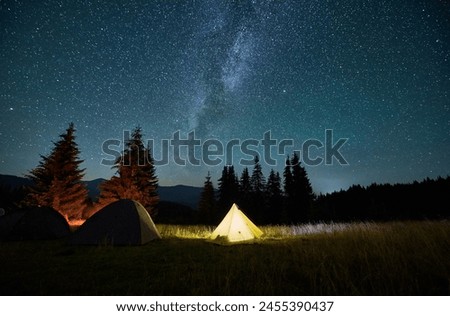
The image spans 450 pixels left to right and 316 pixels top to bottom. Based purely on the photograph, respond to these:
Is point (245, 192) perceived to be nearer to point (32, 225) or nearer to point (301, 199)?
point (301, 199)

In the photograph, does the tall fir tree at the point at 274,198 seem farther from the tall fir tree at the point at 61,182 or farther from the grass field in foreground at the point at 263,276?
the grass field in foreground at the point at 263,276

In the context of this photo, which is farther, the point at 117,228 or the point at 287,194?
the point at 287,194

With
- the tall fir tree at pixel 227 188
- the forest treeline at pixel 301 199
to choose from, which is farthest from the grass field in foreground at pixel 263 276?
the tall fir tree at pixel 227 188

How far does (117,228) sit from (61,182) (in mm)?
14852

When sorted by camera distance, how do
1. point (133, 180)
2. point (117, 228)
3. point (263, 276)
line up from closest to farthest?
point (263, 276), point (117, 228), point (133, 180)

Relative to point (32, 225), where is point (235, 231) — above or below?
below

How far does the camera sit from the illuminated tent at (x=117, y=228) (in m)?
8.19

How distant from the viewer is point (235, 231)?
33.2 feet

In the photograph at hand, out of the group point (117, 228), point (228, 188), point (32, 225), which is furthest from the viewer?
point (228, 188)

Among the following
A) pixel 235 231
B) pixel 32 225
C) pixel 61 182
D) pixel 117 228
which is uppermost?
pixel 61 182

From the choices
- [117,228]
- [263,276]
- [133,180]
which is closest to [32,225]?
[117,228]

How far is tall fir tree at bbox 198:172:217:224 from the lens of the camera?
40.0 metres
